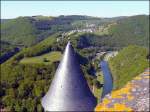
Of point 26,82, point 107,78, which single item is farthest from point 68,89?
point 107,78

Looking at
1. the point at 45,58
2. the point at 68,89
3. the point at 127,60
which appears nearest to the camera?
the point at 68,89

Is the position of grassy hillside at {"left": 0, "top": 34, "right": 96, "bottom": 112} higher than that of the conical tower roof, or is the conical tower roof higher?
the conical tower roof

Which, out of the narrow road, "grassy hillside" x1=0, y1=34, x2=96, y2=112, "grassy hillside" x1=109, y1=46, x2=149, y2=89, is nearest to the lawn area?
"grassy hillside" x1=0, y1=34, x2=96, y2=112

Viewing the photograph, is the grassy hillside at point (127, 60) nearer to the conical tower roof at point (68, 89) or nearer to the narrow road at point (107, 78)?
the narrow road at point (107, 78)

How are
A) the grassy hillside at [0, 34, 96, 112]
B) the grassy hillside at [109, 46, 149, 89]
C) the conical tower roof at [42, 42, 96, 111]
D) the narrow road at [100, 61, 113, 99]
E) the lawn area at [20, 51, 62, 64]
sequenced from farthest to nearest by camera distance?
1. the grassy hillside at [109, 46, 149, 89]
2. the lawn area at [20, 51, 62, 64]
3. the narrow road at [100, 61, 113, 99]
4. the grassy hillside at [0, 34, 96, 112]
5. the conical tower roof at [42, 42, 96, 111]

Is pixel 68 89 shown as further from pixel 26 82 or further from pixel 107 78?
pixel 107 78

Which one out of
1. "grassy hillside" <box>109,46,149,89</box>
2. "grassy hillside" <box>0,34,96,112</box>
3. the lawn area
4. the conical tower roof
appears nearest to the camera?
the conical tower roof

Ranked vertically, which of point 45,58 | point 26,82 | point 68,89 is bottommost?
point 45,58

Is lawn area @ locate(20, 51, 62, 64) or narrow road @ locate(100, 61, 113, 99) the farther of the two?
lawn area @ locate(20, 51, 62, 64)

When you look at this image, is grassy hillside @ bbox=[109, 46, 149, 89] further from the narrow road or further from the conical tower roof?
the conical tower roof
